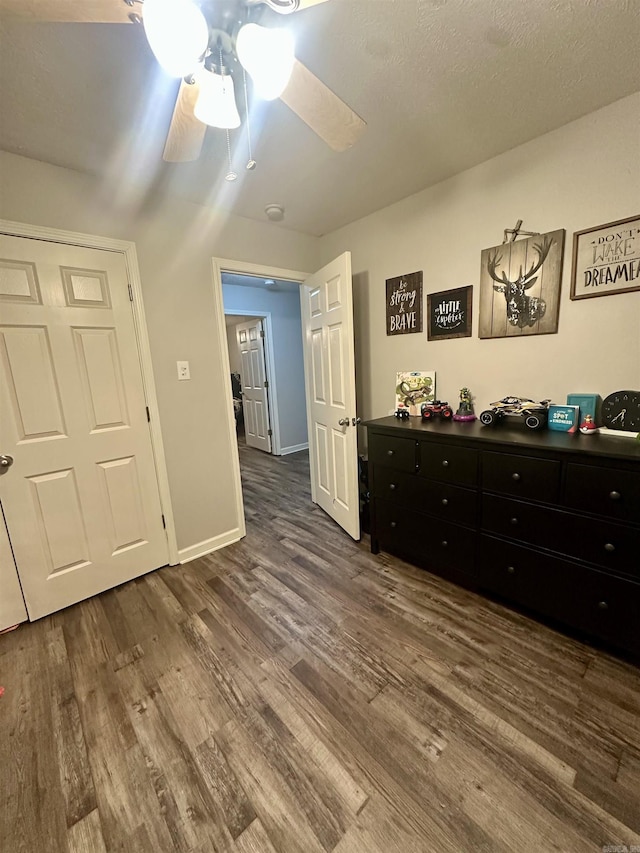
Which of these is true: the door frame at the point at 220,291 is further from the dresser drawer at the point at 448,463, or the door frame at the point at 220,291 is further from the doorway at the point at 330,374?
the dresser drawer at the point at 448,463

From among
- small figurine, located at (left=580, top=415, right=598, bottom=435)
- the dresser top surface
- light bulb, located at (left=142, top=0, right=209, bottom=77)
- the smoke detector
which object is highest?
the smoke detector

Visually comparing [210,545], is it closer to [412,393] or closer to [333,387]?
[333,387]

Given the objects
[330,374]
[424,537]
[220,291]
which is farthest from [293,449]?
[424,537]

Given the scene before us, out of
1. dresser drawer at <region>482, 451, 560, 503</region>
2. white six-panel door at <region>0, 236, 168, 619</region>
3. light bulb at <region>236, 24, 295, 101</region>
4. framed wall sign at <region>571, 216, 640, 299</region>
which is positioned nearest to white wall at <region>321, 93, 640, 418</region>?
framed wall sign at <region>571, 216, 640, 299</region>

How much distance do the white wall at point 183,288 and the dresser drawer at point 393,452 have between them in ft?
3.56

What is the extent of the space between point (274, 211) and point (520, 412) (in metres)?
2.04

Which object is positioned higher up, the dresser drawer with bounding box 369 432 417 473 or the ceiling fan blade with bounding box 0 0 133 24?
the ceiling fan blade with bounding box 0 0 133 24

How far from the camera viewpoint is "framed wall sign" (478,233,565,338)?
5.72 ft

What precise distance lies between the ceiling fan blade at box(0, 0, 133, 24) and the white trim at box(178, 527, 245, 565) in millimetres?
2412

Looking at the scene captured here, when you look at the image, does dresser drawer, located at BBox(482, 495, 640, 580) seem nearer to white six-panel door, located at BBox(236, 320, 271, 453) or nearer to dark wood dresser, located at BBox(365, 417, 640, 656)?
dark wood dresser, located at BBox(365, 417, 640, 656)

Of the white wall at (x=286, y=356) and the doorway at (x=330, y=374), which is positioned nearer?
the doorway at (x=330, y=374)

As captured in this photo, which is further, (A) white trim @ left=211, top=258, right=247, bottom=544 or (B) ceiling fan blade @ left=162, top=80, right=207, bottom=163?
(A) white trim @ left=211, top=258, right=247, bottom=544

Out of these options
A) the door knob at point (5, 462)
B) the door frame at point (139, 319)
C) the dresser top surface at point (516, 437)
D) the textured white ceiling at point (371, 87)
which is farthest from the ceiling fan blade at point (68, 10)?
the dresser top surface at point (516, 437)

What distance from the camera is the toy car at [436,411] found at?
2.19m
